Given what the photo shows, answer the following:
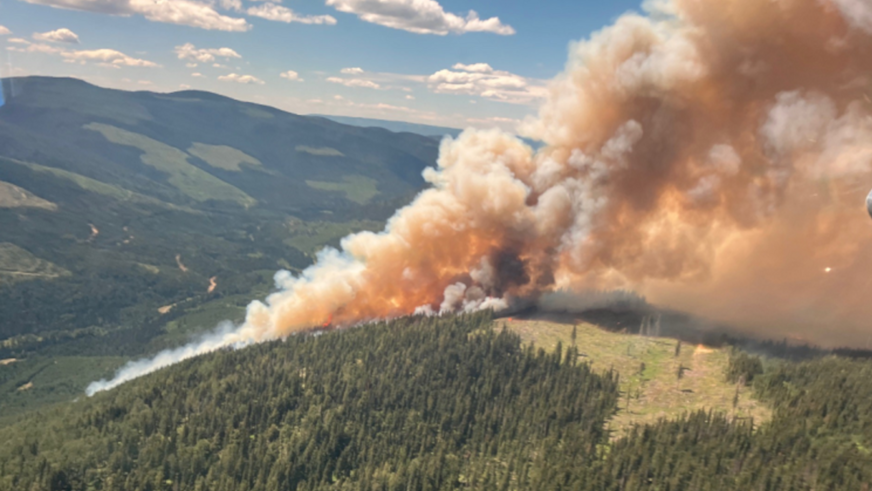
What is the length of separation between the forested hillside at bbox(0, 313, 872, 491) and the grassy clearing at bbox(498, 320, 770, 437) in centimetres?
407

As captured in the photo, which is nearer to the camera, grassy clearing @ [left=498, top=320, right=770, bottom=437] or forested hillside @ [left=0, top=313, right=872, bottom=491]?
forested hillside @ [left=0, top=313, right=872, bottom=491]

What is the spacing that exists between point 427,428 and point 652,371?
5324cm

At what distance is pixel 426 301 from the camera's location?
199250mm

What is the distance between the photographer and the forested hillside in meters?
119

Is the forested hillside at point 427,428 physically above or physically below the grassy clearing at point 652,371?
below

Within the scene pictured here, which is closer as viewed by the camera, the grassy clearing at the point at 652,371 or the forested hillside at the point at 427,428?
the forested hillside at the point at 427,428

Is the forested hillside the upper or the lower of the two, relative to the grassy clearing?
lower

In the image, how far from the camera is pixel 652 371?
152 meters

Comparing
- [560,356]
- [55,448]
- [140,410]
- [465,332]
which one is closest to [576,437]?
[560,356]

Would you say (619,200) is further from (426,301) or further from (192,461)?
(192,461)

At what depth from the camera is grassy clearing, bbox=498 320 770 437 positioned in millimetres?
136250

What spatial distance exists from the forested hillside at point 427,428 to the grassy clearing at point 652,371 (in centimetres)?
Result: 407

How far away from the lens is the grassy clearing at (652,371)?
136250mm

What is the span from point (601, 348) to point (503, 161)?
177 ft
